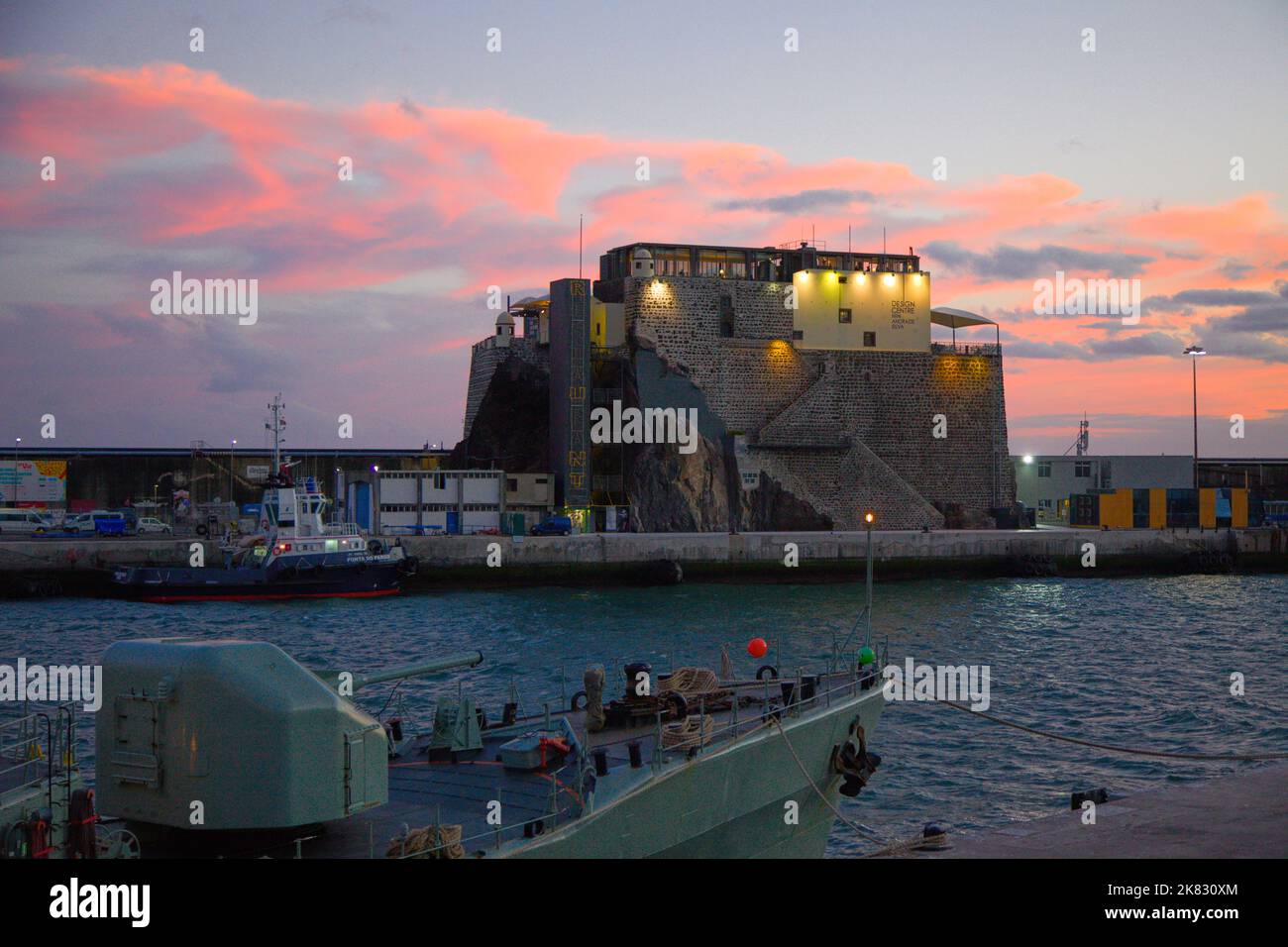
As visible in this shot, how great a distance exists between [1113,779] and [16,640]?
35.8 meters

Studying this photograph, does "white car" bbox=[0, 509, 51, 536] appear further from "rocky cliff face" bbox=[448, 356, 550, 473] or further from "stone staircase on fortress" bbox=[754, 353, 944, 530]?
"stone staircase on fortress" bbox=[754, 353, 944, 530]

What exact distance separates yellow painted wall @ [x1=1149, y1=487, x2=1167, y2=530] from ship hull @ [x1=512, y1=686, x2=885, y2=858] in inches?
2597

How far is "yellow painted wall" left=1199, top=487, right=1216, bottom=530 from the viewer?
81125mm

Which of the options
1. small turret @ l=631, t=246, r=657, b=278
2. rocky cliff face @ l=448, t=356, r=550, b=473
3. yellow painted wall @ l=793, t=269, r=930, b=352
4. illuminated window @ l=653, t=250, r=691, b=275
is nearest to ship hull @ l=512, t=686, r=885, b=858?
small turret @ l=631, t=246, r=657, b=278

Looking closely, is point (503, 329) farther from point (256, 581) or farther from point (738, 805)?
point (738, 805)

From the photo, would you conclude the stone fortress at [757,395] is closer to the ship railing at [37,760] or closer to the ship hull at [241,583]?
the ship hull at [241,583]

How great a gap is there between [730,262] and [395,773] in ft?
248

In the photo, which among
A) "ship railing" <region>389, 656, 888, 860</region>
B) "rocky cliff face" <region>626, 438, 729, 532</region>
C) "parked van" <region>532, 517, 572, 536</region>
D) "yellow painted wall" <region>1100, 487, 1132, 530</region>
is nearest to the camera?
"ship railing" <region>389, 656, 888, 860</region>

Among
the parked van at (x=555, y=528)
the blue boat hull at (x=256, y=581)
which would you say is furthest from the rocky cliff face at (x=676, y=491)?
the blue boat hull at (x=256, y=581)

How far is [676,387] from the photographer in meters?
81.9

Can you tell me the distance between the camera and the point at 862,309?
290 feet

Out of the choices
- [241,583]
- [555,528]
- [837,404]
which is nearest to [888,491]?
[837,404]

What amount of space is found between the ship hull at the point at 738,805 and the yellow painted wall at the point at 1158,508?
66.0 metres

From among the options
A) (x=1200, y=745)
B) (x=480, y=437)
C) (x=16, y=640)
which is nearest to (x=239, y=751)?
(x=1200, y=745)
